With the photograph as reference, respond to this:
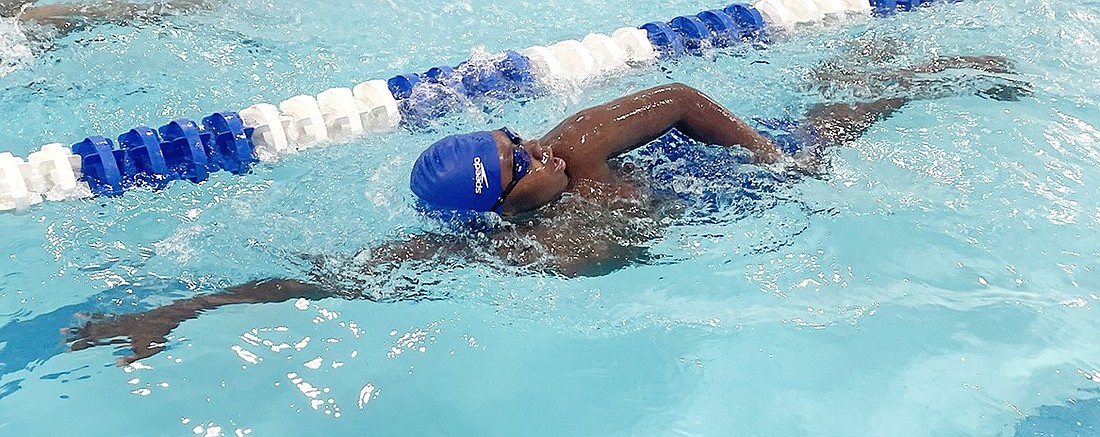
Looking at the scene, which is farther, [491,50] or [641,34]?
[491,50]

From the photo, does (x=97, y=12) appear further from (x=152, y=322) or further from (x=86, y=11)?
(x=152, y=322)

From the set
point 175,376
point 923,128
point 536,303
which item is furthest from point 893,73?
point 175,376

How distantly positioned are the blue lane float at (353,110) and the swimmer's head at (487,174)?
63 centimetres

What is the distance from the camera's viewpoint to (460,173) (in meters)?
2.21

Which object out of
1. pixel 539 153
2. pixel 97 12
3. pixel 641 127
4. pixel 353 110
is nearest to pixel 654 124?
pixel 641 127

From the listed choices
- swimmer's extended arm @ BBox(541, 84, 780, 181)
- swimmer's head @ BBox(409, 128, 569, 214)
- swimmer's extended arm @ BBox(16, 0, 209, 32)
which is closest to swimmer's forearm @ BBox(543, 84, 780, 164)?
swimmer's extended arm @ BBox(541, 84, 780, 181)

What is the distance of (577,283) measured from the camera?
2396mm

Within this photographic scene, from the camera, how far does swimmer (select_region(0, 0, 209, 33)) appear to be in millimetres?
3387

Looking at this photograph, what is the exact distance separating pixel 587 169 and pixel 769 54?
1276mm

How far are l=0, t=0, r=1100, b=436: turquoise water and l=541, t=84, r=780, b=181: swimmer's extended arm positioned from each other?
0.20 meters

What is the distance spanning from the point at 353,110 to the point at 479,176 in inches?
29.5

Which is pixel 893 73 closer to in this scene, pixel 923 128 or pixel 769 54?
pixel 923 128

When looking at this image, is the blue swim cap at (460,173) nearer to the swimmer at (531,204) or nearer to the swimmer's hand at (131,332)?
the swimmer at (531,204)

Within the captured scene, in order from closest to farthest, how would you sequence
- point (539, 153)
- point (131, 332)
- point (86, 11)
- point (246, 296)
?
point (131, 332) → point (246, 296) → point (539, 153) → point (86, 11)
